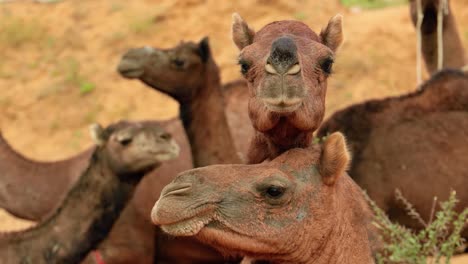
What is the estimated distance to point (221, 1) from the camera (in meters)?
18.6

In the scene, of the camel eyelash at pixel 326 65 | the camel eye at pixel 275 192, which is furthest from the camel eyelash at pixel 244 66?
the camel eye at pixel 275 192

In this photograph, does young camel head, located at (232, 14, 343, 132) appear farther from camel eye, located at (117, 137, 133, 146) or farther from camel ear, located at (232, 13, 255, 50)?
camel eye, located at (117, 137, 133, 146)

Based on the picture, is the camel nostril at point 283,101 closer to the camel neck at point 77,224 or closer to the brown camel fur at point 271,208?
the brown camel fur at point 271,208

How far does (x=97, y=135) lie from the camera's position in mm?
7703

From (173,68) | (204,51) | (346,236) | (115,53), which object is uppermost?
(346,236)

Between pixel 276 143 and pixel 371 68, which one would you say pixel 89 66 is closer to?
pixel 371 68

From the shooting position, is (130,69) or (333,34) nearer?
(333,34)

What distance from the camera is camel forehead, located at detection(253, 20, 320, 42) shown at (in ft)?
15.3

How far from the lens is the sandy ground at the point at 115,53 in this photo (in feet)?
53.6

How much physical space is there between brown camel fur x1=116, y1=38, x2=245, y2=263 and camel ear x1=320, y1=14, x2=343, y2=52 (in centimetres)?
266

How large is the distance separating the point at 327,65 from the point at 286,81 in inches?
20.5

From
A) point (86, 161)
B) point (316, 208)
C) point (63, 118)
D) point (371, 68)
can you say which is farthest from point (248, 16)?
point (316, 208)

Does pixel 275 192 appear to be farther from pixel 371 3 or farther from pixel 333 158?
pixel 371 3

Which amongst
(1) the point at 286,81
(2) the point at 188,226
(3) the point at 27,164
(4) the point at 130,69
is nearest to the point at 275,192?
(2) the point at 188,226
